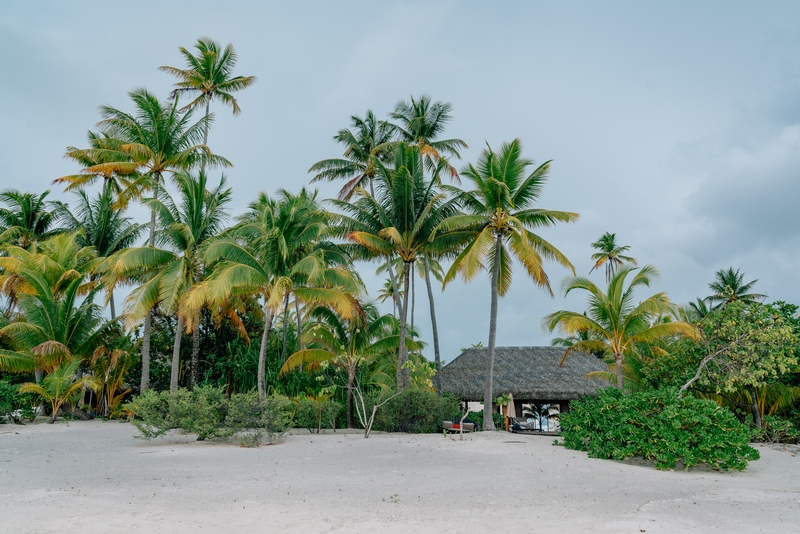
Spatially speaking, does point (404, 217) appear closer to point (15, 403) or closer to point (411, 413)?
point (411, 413)

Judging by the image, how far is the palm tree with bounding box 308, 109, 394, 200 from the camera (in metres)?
24.7

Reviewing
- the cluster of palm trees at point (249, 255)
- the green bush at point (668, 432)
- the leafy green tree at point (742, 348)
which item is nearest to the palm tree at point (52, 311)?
the cluster of palm trees at point (249, 255)

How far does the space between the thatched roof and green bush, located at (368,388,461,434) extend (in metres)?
5.52

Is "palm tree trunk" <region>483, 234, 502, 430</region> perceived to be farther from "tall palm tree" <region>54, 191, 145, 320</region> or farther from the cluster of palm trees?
"tall palm tree" <region>54, 191, 145, 320</region>

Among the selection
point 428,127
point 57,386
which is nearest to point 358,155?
point 428,127

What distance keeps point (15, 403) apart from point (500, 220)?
16030 mm

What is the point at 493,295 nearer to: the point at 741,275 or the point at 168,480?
the point at 168,480

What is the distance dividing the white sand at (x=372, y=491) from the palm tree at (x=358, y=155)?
47.3ft

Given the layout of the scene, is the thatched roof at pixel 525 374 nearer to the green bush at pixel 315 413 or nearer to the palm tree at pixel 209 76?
the green bush at pixel 315 413

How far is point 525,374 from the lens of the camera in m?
24.2

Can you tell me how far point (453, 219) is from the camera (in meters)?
17.2

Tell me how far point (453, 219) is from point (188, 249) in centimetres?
858

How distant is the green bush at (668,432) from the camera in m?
10.2

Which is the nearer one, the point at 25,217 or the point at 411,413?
the point at 411,413
